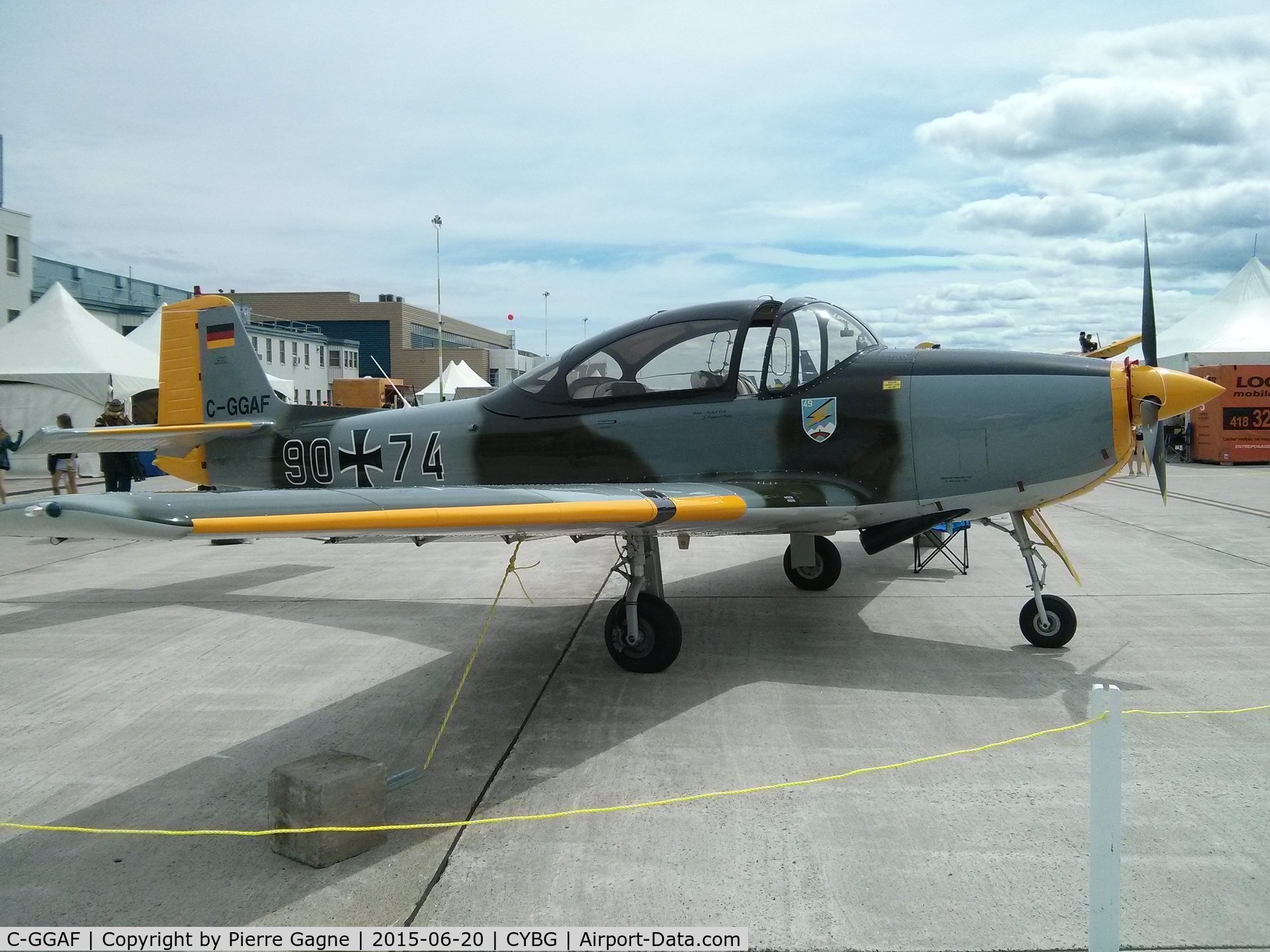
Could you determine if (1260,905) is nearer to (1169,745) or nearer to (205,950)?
(1169,745)

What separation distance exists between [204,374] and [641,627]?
5894mm

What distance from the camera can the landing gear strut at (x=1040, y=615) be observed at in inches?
243

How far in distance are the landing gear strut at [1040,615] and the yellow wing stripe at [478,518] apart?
93.0 inches

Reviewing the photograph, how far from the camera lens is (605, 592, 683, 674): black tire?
229 inches

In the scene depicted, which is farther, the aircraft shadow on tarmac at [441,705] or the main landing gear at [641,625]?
the main landing gear at [641,625]

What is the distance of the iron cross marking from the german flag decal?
7.75ft

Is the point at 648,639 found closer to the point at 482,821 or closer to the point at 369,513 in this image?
the point at 482,821

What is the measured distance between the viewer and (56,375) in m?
21.8

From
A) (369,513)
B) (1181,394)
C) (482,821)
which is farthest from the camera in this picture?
(1181,394)

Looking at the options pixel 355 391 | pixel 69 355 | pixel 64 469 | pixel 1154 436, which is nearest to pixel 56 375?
pixel 69 355

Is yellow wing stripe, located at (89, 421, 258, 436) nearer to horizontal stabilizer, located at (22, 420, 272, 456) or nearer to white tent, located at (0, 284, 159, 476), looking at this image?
horizontal stabilizer, located at (22, 420, 272, 456)

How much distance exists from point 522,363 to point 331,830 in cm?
7307

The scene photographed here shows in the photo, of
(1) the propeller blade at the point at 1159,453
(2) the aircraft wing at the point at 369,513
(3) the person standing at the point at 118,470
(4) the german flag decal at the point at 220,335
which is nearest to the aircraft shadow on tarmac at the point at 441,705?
(2) the aircraft wing at the point at 369,513

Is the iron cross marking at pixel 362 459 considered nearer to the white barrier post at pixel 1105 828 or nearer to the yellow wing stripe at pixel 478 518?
the yellow wing stripe at pixel 478 518
